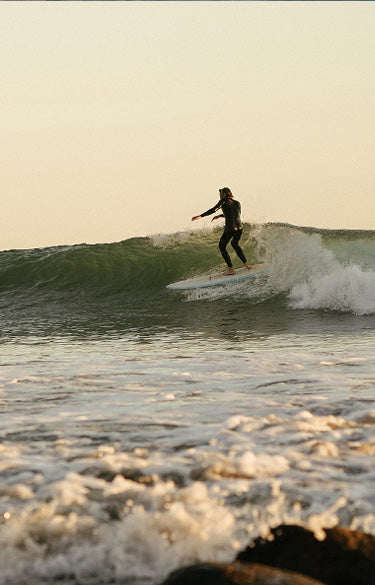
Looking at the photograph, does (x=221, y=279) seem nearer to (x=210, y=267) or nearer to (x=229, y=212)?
(x=229, y=212)

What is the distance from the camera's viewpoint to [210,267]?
21.0 m

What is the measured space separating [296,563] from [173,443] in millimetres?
1687

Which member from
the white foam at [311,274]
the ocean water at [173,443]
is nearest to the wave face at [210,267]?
the white foam at [311,274]

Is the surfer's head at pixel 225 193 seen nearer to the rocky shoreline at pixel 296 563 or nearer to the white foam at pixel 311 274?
the white foam at pixel 311 274

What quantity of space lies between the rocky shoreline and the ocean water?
0.33ft

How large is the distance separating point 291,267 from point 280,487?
46.1ft

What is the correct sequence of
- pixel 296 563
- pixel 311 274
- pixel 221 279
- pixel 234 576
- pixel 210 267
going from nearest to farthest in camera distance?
pixel 234 576, pixel 296 563, pixel 221 279, pixel 311 274, pixel 210 267

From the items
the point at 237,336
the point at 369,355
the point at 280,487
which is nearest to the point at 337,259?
the point at 237,336

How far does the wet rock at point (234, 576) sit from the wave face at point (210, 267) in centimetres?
1119

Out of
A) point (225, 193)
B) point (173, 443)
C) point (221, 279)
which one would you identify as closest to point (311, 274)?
point (221, 279)

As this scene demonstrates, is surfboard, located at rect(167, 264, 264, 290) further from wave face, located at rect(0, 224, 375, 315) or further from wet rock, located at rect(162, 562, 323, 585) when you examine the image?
wet rock, located at rect(162, 562, 323, 585)

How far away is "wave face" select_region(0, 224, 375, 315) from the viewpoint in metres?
14.9

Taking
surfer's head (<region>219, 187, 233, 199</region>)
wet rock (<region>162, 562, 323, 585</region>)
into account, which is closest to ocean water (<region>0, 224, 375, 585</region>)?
wet rock (<region>162, 562, 323, 585</region>)

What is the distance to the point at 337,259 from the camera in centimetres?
1786
